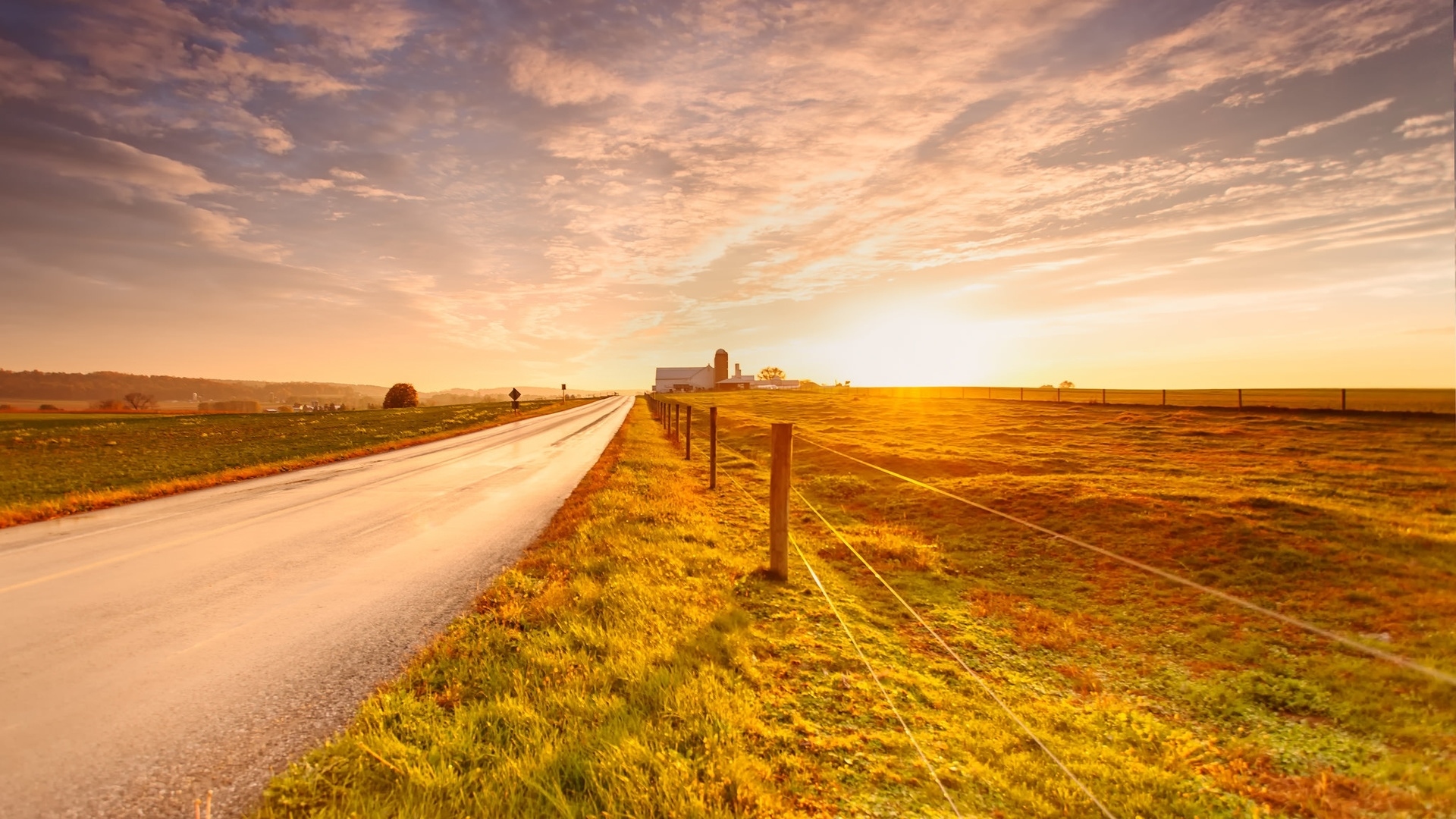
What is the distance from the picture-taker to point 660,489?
12.0 metres

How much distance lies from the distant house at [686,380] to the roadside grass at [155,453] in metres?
108

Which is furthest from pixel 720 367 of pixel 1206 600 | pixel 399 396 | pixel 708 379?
pixel 1206 600

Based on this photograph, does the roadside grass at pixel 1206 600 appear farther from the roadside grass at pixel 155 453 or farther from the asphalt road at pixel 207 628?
the roadside grass at pixel 155 453

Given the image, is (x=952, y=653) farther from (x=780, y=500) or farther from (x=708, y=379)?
(x=708, y=379)

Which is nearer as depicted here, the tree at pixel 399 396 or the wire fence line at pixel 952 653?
the wire fence line at pixel 952 653

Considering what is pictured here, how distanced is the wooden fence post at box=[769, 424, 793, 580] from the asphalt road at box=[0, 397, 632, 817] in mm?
3563

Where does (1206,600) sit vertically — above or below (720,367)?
below

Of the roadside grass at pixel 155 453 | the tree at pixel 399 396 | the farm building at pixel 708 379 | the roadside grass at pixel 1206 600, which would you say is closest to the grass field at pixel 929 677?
the roadside grass at pixel 1206 600

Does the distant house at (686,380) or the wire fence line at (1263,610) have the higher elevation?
the distant house at (686,380)

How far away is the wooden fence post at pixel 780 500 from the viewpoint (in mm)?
6848

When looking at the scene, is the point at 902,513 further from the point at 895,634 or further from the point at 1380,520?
the point at 1380,520

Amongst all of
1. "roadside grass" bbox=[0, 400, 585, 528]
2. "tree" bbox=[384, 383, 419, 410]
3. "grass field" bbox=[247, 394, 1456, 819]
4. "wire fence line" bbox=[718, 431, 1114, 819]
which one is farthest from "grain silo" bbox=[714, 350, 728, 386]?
"grass field" bbox=[247, 394, 1456, 819]

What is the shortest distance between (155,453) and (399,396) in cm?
5659

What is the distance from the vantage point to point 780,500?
6.87 meters
